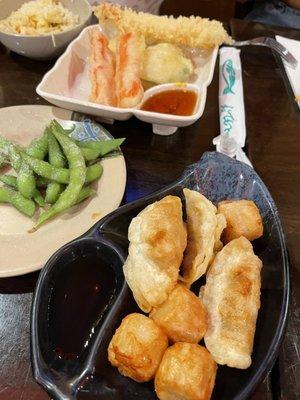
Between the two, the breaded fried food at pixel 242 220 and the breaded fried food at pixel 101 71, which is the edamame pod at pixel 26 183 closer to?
the breaded fried food at pixel 101 71

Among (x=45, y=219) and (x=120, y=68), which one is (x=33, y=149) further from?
(x=120, y=68)

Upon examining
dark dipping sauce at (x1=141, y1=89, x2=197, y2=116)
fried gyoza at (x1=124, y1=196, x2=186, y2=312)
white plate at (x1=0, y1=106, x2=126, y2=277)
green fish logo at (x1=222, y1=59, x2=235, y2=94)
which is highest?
green fish logo at (x1=222, y1=59, x2=235, y2=94)

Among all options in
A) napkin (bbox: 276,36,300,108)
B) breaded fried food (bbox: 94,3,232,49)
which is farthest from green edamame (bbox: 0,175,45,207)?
napkin (bbox: 276,36,300,108)

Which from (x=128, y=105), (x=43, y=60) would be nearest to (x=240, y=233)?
(x=128, y=105)

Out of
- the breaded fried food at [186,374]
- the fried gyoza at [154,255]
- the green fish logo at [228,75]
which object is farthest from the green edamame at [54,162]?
the green fish logo at [228,75]

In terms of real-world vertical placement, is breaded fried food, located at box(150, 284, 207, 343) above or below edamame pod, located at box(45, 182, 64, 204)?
above

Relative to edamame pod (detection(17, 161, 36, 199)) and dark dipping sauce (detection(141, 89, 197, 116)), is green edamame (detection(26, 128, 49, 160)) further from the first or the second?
dark dipping sauce (detection(141, 89, 197, 116))

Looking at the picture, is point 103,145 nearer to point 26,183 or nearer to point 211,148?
point 26,183
